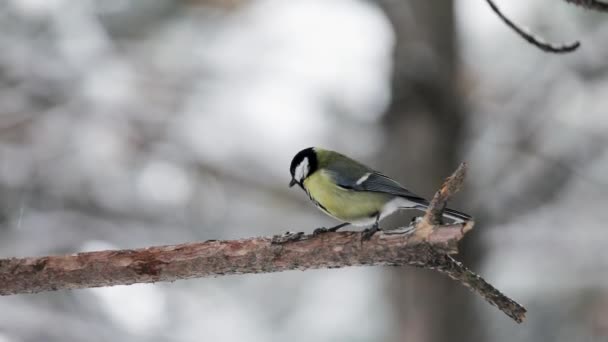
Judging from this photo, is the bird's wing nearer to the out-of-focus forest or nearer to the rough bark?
the rough bark

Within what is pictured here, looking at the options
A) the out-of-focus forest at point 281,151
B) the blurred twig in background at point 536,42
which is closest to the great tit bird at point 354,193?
the blurred twig in background at point 536,42

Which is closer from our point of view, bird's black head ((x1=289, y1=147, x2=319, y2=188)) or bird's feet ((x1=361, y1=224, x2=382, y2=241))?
bird's feet ((x1=361, y1=224, x2=382, y2=241))

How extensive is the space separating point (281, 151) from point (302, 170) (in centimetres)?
248

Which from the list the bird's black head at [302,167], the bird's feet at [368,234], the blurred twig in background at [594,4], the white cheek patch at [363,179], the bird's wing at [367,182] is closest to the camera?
the blurred twig in background at [594,4]

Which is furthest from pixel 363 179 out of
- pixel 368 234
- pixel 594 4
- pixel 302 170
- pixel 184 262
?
pixel 594 4

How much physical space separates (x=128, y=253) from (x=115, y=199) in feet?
10.4

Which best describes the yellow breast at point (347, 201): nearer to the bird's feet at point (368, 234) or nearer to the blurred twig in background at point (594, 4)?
the bird's feet at point (368, 234)

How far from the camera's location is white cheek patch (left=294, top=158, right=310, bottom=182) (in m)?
2.36

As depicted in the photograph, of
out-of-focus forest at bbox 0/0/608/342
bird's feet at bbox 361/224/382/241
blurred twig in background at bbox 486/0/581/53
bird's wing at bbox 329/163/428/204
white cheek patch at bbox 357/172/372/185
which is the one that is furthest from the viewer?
out-of-focus forest at bbox 0/0/608/342

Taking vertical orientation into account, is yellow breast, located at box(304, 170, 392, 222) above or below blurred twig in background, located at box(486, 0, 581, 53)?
above

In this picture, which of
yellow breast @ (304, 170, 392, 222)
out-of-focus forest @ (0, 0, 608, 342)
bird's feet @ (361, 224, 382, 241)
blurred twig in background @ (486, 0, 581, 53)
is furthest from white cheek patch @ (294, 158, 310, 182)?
out-of-focus forest @ (0, 0, 608, 342)

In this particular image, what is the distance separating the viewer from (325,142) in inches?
197

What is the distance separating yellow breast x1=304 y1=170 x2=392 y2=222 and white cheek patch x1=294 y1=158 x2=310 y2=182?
0.11 m

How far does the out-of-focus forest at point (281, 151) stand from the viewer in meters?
4.19
